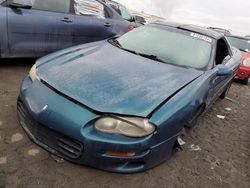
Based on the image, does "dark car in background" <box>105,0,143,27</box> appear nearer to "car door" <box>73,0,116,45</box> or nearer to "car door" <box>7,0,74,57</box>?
"car door" <box>73,0,116,45</box>

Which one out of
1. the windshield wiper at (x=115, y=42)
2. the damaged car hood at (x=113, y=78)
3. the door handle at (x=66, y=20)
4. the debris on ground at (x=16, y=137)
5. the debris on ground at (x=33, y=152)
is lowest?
the debris on ground at (x=33, y=152)

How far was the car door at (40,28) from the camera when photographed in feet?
14.3

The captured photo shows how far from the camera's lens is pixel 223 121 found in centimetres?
447

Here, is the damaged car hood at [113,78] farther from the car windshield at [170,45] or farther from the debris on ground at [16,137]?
the debris on ground at [16,137]

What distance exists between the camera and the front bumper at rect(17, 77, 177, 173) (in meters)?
2.25

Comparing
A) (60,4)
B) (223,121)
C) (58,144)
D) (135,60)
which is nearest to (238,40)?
(223,121)

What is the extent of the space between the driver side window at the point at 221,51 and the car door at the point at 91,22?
2.28 metres

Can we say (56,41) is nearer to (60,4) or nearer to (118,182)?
(60,4)

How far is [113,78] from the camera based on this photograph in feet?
9.04

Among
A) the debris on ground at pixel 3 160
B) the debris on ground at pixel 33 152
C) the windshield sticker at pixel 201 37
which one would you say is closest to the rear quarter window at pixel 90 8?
the windshield sticker at pixel 201 37

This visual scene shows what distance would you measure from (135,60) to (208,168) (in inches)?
56.3

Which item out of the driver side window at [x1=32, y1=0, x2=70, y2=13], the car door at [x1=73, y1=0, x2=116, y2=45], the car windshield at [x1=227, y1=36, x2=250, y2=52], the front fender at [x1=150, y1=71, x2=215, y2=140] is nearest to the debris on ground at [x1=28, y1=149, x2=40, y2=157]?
the front fender at [x1=150, y1=71, x2=215, y2=140]

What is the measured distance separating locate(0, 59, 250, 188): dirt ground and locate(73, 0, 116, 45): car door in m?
1.66

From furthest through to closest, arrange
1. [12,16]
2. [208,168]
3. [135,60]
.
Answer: [12,16]
[135,60]
[208,168]
